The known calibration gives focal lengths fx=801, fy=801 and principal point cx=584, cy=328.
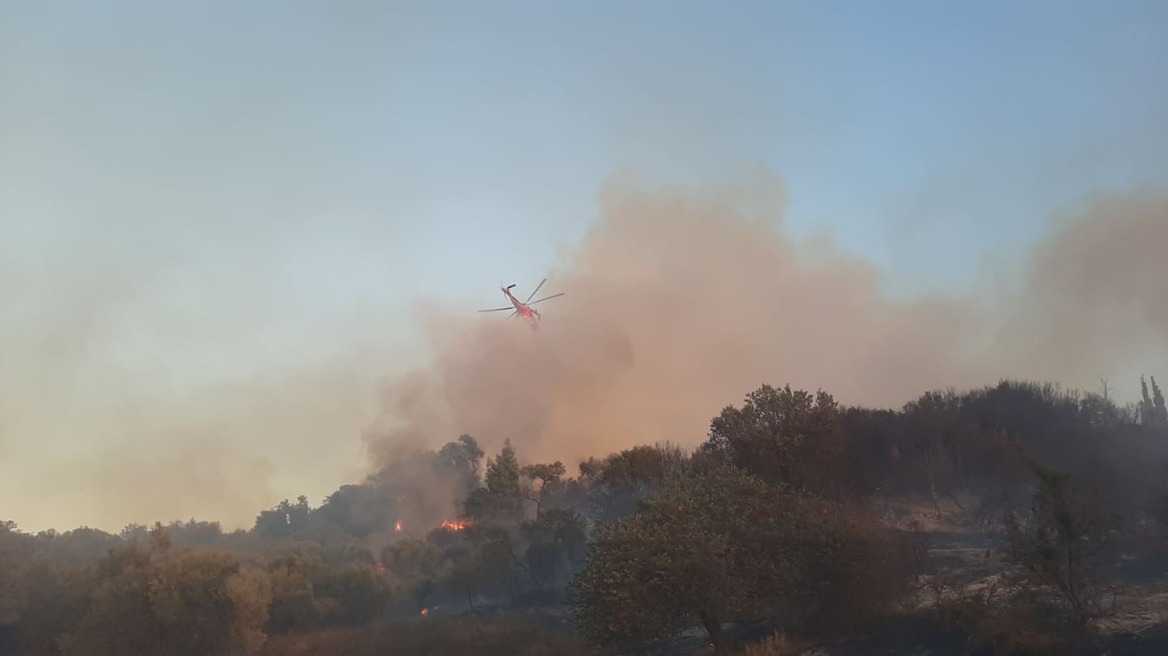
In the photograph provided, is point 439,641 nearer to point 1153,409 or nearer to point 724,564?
point 724,564

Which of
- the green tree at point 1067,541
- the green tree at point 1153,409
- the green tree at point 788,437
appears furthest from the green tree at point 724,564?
the green tree at point 1153,409

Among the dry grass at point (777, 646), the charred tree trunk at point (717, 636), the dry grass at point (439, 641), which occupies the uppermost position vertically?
the charred tree trunk at point (717, 636)

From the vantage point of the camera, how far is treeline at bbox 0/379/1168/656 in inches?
1312

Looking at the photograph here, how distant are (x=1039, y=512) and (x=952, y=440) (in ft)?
133

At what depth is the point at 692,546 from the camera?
1296 inches

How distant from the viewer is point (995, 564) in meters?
42.6

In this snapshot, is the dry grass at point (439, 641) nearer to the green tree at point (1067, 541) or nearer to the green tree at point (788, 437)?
the green tree at point (788, 437)

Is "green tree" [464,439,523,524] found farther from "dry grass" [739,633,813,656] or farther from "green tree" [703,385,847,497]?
"dry grass" [739,633,813,656]

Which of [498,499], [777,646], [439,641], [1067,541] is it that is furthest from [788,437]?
[498,499]

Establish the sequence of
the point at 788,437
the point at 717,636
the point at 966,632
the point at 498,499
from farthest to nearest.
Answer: the point at 498,499 < the point at 788,437 < the point at 717,636 < the point at 966,632

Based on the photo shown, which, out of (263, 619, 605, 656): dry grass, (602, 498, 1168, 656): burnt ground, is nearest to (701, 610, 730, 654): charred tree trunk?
(602, 498, 1168, 656): burnt ground

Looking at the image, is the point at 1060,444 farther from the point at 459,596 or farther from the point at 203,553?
the point at 203,553

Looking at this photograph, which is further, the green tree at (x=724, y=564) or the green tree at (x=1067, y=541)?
the green tree at (x=724, y=564)

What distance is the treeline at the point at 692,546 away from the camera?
3331cm
